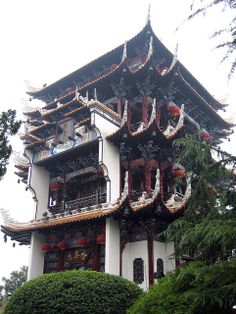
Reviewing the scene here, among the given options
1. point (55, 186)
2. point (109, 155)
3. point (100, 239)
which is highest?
point (109, 155)

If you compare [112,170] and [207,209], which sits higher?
[112,170]

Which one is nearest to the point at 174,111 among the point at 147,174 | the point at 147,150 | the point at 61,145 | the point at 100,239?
the point at 147,150

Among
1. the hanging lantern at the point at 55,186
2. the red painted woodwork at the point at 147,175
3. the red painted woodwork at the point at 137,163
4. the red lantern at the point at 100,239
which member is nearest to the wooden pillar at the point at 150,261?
the red lantern at the point at 100,239

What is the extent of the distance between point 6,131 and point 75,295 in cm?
522

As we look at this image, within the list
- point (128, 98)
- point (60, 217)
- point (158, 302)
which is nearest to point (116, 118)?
point (128, 98)

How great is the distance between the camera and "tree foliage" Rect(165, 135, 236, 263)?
18.4 feet

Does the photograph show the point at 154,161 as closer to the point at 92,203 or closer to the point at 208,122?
the point at 92,203

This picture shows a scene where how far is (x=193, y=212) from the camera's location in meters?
8.17

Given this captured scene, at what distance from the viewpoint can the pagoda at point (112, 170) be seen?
52.5 feet

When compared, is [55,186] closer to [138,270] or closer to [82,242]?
[82,242]

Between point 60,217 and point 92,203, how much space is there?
1.68m

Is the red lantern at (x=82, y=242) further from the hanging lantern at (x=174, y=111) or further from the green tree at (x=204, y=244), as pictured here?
the hanging lantern at (x=174, y=111)

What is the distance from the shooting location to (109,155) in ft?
58.6

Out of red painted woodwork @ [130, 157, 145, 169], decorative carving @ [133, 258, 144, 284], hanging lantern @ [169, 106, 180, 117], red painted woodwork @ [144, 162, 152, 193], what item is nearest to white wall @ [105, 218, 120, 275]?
decorative carving @ [133, 258, 144, 284]
